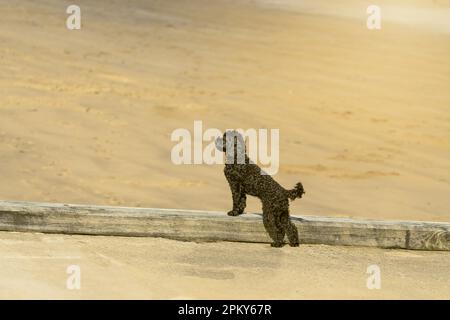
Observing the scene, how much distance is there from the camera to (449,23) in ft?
56.0

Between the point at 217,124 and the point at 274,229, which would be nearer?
the point at 274,229

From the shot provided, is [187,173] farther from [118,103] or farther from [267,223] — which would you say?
[267,223]

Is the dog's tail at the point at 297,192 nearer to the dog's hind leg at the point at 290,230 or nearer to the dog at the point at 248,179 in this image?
the dog at the point at 248,179

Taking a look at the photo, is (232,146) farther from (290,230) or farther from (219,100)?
(219,100)

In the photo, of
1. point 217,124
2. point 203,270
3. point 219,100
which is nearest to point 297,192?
point 203,270

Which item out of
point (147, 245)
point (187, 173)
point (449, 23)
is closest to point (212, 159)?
point (187, 173)

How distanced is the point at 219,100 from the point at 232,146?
7.16 meters

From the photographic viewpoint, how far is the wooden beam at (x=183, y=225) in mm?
5246

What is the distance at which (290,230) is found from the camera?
521cm

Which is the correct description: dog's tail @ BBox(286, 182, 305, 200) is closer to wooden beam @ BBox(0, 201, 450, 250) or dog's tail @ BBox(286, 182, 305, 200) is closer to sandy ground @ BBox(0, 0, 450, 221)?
wooden beam @ BBox(0, 201, 450, 250)

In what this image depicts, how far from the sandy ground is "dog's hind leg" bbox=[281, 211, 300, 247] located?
3.67m

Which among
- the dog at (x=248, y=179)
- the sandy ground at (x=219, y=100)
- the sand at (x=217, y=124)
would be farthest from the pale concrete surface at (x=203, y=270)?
the sandy ground at (x=219, y=100)

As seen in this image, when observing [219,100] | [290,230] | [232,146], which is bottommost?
[290,230]
